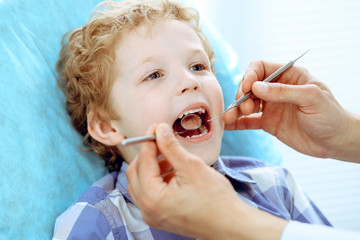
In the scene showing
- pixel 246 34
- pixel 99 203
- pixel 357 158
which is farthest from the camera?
pixel 246 34

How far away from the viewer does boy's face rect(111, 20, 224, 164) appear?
1.04m

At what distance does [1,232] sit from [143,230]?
382 mm

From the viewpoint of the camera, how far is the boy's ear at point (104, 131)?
46.4 inches

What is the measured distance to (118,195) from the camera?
1142 mm

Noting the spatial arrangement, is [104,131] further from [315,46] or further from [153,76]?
[315,46]

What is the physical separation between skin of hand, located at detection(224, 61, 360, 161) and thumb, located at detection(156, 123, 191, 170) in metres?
0.37

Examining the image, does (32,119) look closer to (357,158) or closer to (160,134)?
(160,134)

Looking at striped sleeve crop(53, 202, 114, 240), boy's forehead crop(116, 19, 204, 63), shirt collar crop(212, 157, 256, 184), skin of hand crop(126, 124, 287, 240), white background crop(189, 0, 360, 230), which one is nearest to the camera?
skin of hand crop(126, 124, 287, 240)

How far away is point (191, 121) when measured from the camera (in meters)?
1.12

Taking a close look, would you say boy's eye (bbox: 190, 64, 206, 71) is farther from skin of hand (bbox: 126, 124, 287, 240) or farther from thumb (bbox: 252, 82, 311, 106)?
skin of hand (bbox: 126, 124, 287, 240)

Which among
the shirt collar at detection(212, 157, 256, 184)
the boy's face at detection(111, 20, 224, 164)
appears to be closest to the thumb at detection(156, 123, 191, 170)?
the boy's face at detection(111, 20, 224, 164)

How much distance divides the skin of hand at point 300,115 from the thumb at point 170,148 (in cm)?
37

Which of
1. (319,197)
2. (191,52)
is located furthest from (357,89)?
(191,52)

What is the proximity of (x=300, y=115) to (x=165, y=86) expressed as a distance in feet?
1.42
